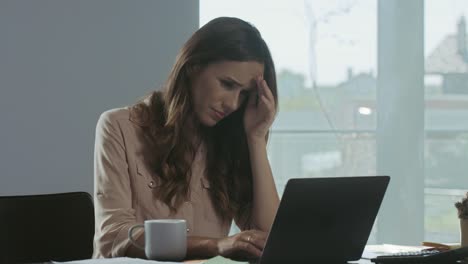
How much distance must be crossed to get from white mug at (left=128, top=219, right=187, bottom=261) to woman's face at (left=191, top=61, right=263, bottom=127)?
0.47 metres

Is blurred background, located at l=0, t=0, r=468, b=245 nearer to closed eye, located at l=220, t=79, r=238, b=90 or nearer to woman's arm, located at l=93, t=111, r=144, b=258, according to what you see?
woman's arm, located at l=93, t=111, r=144, b=258

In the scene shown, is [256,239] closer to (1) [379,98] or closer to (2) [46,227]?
(2) [46,227]

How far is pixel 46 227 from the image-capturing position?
1.98 meters

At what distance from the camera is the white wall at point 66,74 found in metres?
3.25

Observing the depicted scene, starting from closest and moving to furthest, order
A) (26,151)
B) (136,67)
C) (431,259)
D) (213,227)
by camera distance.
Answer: (431,259) → (213,227) → (26,151) → (136,67)

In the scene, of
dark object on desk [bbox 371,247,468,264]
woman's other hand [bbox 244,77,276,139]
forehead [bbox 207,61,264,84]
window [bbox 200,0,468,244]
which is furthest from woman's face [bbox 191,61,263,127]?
window [bbox 200,0,468,244]

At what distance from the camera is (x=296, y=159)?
419 cm

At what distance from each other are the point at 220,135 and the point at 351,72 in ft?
5.98

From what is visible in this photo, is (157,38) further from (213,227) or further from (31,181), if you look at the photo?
(213,227)

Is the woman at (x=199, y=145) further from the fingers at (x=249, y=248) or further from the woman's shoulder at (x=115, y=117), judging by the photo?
the fingers at (x=249, y=248)

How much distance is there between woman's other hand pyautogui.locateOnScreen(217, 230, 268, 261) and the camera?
65.9 inches

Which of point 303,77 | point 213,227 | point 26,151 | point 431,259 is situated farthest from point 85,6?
point 431,259

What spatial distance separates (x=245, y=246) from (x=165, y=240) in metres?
0.17

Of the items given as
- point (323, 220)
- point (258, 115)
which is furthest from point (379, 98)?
point (323, 220)
